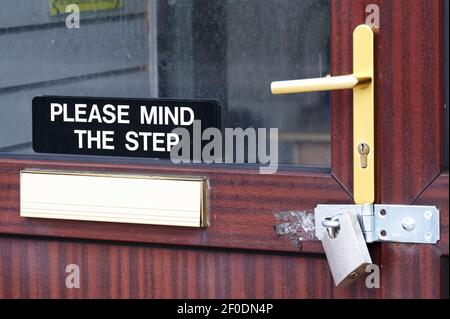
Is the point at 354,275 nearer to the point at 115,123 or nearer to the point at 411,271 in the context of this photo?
the point at 411,271

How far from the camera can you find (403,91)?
73.9 inches

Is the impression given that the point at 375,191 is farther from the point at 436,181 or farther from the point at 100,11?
the point at 100,11

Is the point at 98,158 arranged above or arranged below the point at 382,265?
above

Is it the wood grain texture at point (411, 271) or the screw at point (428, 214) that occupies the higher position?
the screw at point (428, 214)

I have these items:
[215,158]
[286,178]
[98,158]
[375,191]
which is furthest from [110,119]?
[375,191]

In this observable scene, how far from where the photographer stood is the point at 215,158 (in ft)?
6.63

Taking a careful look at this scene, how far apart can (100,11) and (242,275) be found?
553mm

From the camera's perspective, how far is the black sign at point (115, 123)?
6.63 feet

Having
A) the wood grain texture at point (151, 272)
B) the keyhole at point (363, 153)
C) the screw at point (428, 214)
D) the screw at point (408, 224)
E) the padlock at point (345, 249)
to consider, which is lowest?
the wood grain texture at point (151, 272)

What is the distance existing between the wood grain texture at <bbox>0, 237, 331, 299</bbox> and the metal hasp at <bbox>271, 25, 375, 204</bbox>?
0.54ft

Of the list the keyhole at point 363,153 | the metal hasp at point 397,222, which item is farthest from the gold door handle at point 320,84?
the metal hasp at point 397,222

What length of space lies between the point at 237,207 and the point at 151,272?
22 centimetres

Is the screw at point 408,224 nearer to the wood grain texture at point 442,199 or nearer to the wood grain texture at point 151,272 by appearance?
the wood grain texture at point 442,199

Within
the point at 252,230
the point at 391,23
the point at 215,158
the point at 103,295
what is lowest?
the point at 103,295
